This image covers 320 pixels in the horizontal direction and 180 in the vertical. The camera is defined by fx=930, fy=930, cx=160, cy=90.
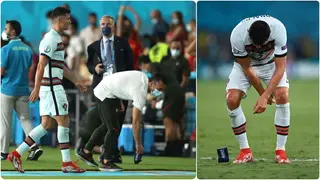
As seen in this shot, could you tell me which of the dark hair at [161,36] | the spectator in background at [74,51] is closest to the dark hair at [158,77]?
the dark hair at [161,36]

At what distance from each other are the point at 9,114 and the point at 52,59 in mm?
1443

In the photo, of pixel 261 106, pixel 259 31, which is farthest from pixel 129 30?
pixel 261 106

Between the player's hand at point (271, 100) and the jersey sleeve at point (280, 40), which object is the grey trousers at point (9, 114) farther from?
the jersey sleeve at point (280, 40)

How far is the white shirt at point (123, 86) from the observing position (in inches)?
404

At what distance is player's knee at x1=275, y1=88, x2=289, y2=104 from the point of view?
32.7 ft

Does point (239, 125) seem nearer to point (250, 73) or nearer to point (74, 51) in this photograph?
point (250, 73)

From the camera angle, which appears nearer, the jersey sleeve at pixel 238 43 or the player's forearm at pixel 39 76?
the player's forearm at pixel 39 76

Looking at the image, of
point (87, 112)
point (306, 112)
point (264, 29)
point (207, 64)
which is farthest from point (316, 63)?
point (264, 29)

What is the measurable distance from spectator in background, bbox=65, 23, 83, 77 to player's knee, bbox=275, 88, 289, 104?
170 inches

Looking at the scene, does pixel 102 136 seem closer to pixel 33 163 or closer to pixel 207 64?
pixel 33 163

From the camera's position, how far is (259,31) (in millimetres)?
9375

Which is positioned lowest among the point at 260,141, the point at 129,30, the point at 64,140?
the point at 260,141

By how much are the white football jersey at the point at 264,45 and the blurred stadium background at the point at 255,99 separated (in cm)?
125

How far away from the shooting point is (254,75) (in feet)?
33.0
